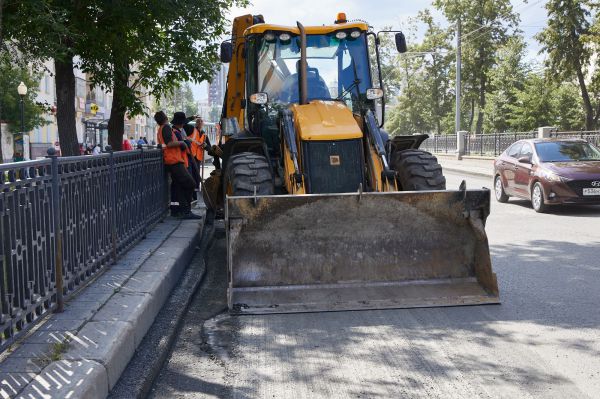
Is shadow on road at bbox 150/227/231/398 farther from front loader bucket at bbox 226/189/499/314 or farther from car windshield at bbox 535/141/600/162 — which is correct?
car windshield at bbox 535/141/600/162

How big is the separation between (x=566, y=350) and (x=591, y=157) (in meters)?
10.5

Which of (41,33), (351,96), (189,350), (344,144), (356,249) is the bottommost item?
(189,350)

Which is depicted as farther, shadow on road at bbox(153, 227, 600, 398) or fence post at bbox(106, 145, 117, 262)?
fence post at bbox(106, 145, 117, 262)

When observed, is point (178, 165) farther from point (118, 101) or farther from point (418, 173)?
point (418, 173)

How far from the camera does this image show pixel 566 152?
1470cm

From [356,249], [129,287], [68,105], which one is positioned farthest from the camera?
[68,105]

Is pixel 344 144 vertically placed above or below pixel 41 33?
below

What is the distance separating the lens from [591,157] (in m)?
14.5

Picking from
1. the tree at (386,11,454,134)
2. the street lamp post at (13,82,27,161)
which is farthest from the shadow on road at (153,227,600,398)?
the tree at (386,11,454,134)

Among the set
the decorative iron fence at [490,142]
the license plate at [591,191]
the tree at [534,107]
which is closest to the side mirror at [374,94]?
the license plate at [591,191]

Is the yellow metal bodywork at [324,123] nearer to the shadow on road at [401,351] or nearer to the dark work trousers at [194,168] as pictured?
the shadow on road at [401,351]

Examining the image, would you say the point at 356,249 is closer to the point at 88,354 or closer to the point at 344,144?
the point at 344,144

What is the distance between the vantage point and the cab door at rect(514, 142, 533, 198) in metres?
14.6

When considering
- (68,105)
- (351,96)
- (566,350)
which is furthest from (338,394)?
(68,105)
